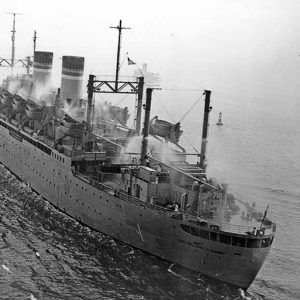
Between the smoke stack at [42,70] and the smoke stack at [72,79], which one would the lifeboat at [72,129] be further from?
the smoke stack at [42,70]

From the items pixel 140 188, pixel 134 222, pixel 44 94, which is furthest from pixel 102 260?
pixel 44 94

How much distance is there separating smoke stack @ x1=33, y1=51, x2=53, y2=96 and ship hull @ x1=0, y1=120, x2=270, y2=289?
11212 mm

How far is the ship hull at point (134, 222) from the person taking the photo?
25266mm

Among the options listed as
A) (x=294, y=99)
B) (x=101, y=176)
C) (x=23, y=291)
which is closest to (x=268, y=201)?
(x=101, y=176)

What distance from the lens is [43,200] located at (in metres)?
37.1

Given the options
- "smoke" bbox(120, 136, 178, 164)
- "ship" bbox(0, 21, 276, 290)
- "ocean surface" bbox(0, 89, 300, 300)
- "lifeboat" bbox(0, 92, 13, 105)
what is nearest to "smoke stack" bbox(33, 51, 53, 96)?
"lifeboat" bbox(0, 92, 13, 105)

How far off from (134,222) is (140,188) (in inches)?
76.8

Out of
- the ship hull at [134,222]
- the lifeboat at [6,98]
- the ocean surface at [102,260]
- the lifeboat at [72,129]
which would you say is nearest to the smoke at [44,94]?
the lifeboat at [6,98]

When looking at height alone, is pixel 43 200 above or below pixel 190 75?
below

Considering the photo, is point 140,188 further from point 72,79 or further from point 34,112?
Result: point 72,79

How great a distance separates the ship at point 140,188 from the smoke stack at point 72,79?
8 cm

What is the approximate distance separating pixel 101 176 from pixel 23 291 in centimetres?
1030

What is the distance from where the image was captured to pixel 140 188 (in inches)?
1160

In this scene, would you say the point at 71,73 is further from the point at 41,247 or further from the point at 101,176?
the point at 41,247
